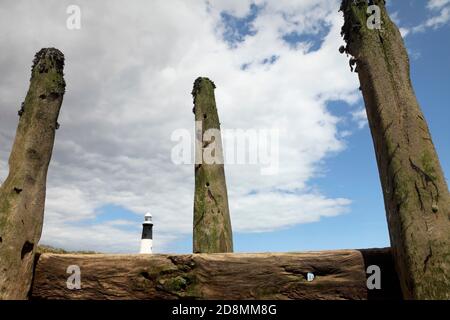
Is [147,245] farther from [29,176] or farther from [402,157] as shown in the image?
[402,157]

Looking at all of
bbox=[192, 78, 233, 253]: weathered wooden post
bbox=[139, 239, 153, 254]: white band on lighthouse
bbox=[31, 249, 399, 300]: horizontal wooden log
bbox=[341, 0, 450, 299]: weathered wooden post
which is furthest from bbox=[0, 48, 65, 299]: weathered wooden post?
bbox=[139, 239, 153, 254]: white band on lighthouse

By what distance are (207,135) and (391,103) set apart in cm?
410

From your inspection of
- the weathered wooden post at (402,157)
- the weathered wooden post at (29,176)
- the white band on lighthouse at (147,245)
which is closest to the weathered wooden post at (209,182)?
the weathered wooden post at (29,176)

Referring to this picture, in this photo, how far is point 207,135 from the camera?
6.23 m

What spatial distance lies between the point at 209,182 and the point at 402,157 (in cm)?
395

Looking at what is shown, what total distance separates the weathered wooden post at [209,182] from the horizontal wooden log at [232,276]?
3033mm

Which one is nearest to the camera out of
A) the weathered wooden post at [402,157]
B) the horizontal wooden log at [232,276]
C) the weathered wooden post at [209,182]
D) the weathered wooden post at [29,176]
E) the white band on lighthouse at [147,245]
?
the weathered wooden post at [402,157]

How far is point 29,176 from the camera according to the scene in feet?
9.04

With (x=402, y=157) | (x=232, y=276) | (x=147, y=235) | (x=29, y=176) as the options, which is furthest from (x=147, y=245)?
(x=402, y=157)

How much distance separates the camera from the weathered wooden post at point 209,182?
5551 mm

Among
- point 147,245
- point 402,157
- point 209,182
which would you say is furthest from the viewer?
point 147,245

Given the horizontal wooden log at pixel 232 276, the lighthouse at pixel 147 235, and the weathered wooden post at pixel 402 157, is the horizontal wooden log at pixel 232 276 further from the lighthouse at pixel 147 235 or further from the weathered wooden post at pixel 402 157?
the lighthouse at pixel 147 235
